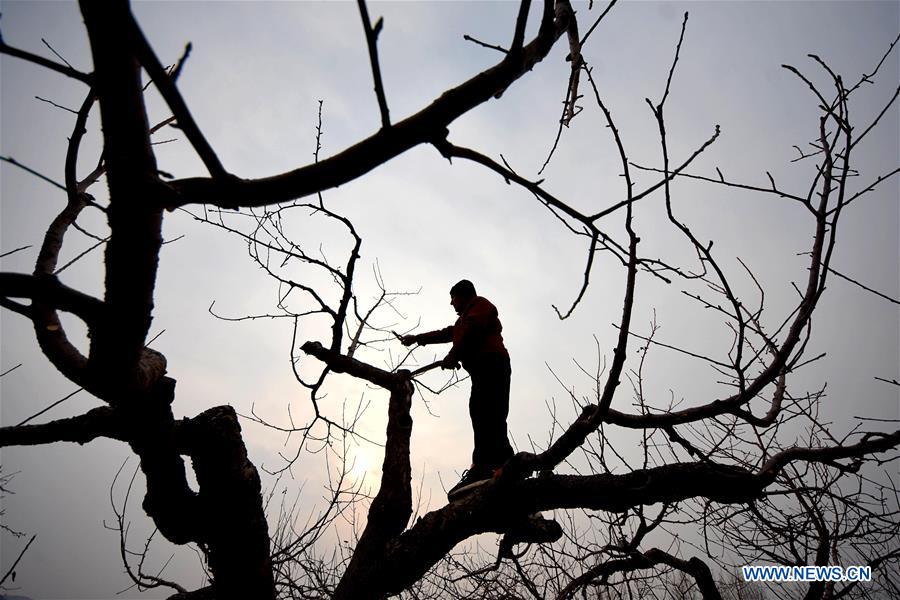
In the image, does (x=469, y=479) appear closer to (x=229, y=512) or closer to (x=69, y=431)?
(x=229, y=512)

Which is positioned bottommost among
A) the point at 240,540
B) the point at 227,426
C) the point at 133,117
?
the point at 240,540

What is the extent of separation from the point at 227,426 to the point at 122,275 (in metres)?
1.38

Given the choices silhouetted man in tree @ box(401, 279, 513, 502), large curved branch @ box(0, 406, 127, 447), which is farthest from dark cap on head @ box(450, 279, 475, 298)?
large curved branch @ box(0, 406, 127, 447)

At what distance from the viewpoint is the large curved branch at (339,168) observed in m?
1.10

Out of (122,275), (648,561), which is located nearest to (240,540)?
(122,275)

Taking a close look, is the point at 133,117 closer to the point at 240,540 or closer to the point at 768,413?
the point at 240,540

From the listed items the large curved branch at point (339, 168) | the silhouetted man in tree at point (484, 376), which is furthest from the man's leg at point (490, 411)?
the large curved branch at point (339, 168)

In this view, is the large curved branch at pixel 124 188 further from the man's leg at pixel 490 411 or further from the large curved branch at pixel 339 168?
the man's leg at pixel 490 411

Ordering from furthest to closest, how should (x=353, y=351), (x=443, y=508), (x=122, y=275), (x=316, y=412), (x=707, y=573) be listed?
(x=353, y=351) → (x=316, y=412) → (x=707, y=573) → (x=443, y=508) → (x=122, y=275)

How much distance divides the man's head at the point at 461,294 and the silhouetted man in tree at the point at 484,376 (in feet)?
0.63

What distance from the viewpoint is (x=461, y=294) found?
14.3ft

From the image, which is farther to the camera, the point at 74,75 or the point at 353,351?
the point at 353,351

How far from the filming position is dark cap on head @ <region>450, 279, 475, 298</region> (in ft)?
14.3

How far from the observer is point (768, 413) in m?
2.32
